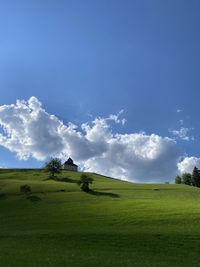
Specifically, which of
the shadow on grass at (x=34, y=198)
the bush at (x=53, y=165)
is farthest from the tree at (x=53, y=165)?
the shadow on grass at (x=34, y=198)

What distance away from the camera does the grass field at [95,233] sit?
111ft

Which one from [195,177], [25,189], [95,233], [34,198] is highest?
[195,177]

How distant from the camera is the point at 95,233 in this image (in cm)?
4894

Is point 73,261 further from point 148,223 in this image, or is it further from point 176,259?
point 148,223

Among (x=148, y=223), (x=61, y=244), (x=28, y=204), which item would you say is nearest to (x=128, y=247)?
(x=61, y=244)

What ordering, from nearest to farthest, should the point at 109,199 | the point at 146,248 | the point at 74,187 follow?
the point at 146,248
the point at 109,199
the point at 74,187

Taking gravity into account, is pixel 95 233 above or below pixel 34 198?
below

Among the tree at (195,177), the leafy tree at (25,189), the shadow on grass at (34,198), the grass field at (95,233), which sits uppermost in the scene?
the tree at (195,177)

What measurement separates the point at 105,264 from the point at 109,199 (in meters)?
63.9

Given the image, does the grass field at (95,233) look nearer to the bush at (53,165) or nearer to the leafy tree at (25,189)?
the leafy tree at (25,189)

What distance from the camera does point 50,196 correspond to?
3898 inches

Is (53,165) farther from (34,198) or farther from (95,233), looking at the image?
(95,233)

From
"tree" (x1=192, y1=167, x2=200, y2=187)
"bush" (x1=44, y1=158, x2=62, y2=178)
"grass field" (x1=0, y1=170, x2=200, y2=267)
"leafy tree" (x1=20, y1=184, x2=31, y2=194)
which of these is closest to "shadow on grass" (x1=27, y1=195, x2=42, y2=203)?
"grass field" (x1=0, y1=170, x2=200, y2=267)

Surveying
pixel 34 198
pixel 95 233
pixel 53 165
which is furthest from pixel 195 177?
pixel 95 233
